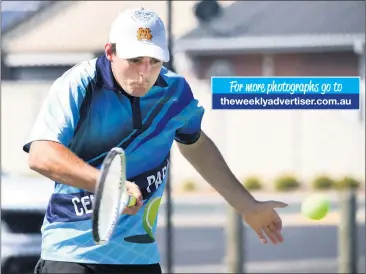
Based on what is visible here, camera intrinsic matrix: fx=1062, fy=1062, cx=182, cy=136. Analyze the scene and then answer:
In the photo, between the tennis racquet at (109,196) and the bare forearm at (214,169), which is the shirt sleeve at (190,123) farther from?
the tennis racquet at (109,196)

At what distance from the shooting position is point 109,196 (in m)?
3.05

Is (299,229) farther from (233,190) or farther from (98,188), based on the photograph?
(98,188)

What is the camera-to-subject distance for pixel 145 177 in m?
3.65

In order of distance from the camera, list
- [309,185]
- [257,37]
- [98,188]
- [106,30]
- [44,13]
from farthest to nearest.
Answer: [257,37] < [309,185] < [44,13] < [106,30] < [98,188]

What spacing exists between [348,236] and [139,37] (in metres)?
3.81

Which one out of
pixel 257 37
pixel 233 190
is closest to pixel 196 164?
pixel 233 190

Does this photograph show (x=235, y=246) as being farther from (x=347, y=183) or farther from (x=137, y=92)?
(x=137, y=92)

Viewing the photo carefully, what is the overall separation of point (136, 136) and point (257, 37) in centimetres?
464

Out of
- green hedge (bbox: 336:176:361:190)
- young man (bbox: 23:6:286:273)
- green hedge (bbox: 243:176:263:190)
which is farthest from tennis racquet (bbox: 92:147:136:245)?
green hedge (bbox: 336:176:361:190)

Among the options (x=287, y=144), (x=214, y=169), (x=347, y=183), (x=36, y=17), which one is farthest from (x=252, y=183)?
(x=214, y=169)

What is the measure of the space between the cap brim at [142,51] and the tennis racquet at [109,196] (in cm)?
45

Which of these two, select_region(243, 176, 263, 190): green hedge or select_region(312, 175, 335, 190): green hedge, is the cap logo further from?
select_region(312, 175, 335, 190): green hedge

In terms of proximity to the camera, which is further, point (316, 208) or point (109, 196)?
point (316, 208)

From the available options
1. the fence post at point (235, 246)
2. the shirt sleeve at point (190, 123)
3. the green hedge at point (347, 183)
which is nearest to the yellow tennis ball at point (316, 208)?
the shirt sleeve at point (190, 123)
